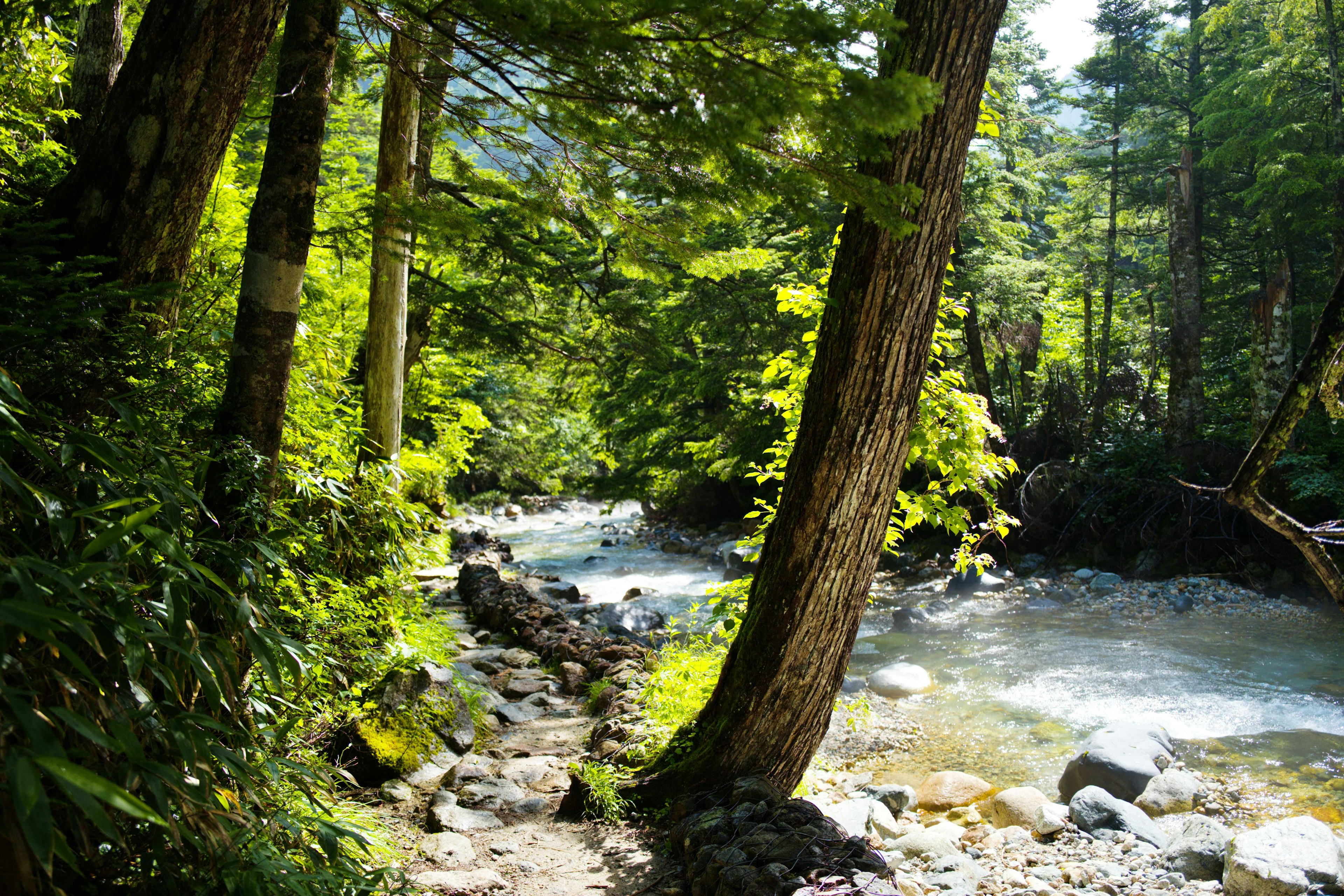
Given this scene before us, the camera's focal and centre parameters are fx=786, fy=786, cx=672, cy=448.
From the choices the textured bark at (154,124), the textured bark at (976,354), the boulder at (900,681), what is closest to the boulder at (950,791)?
the boulder at (900,681)

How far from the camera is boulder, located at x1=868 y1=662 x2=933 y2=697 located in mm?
6746

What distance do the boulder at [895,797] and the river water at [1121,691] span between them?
14.5 inches

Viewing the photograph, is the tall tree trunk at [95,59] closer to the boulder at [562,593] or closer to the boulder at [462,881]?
the boulder at [462,881]

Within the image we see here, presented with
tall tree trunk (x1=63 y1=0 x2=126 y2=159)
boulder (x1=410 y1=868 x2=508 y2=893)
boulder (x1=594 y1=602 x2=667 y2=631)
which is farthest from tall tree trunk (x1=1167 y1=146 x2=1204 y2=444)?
tall tree trunk (x1=63 y1=0 x2=126 y2=159)

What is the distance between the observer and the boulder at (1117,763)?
4.80 m

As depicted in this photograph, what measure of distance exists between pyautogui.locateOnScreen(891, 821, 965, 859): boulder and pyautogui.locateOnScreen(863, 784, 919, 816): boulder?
1.31ft

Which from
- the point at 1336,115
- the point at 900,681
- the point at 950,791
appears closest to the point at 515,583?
the point at 900,681

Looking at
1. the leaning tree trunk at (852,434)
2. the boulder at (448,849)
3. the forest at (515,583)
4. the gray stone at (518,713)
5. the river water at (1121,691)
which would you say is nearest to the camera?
the forest at (515,583)

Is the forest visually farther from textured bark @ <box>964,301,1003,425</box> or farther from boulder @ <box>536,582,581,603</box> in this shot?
textured bark @ <box>964,301,1003,425</box>

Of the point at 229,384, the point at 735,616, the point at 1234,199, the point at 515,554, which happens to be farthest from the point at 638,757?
the point at 1234,199

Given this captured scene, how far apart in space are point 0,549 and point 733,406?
39.6ft

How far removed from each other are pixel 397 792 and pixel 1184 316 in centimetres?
1412

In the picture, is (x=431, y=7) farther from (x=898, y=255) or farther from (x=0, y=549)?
(x=0, y=549)

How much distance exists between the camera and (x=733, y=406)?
43.6ft
